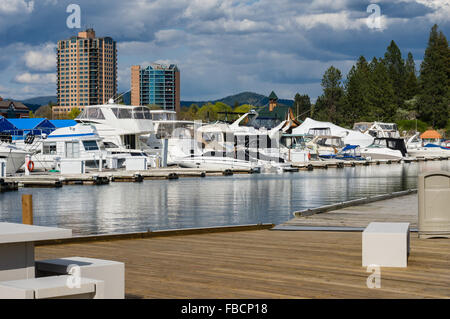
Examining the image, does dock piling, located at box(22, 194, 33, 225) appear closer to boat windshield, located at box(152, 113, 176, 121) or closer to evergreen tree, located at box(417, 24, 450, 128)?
boat windshield, located at box(152, 113, 176, 121)

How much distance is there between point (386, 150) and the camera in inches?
3452

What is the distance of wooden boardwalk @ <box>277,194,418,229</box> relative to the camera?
15789 millimetres

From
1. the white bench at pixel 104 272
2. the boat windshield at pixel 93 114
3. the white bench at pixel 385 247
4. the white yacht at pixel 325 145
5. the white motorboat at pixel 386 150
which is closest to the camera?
the white bench at pixel 104 272

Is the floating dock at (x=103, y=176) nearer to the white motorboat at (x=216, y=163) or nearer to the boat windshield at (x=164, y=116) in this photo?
the white motorboat at (x=216, y=163)

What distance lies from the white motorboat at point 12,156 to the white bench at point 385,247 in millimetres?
42384

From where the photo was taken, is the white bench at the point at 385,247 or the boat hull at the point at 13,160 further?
the boat hull at the point at 13,160

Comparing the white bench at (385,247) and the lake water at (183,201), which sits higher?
the white bench at (385,247)

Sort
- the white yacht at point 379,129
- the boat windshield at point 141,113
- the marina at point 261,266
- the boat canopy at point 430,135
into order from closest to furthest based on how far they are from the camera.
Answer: the marina at point 261,266 < the boat windshield at point 141,113 < the white yacht at point 379,129 < the boat canopy at point 430,135

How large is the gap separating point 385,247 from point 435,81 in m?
131

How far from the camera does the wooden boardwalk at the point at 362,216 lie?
1579 centimetres

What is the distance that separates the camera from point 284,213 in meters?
29.5

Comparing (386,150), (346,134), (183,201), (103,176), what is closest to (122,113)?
(103,176)

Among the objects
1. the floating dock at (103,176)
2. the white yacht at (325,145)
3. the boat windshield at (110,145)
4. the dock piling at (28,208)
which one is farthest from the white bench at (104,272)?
the white yacht at (325,145)
